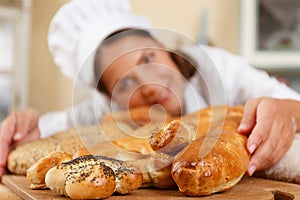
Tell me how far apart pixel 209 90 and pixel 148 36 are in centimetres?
20

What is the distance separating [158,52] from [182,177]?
506 millimetres

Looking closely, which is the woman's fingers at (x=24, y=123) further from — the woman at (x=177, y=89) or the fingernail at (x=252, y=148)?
the fingernail at (x=252, y=148)

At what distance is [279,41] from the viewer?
2578 mm

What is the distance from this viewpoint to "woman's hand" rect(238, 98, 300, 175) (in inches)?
27.7

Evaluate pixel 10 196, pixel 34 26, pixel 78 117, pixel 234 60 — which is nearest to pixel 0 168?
Result: pixel 10 196

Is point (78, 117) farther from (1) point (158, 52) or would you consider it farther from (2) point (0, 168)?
(2) point (0, 168)

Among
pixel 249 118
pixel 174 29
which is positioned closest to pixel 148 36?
pixel 249 118

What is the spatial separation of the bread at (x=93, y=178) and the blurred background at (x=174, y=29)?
5.79 ft

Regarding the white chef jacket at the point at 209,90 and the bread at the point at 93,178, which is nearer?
the bread at the point at 93,178

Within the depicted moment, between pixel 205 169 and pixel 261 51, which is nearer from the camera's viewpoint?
pixel 205 169

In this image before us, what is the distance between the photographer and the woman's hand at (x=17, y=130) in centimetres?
87

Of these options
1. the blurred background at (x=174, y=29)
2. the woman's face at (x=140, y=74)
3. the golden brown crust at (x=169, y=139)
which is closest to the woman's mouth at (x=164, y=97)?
the woman's face at (x=140, y=74)

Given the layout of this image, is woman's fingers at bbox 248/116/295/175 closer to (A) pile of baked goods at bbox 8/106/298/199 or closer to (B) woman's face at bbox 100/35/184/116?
(A) pile of baked goods at bbox 8/106/298/199

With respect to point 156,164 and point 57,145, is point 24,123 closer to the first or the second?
point 57,145
